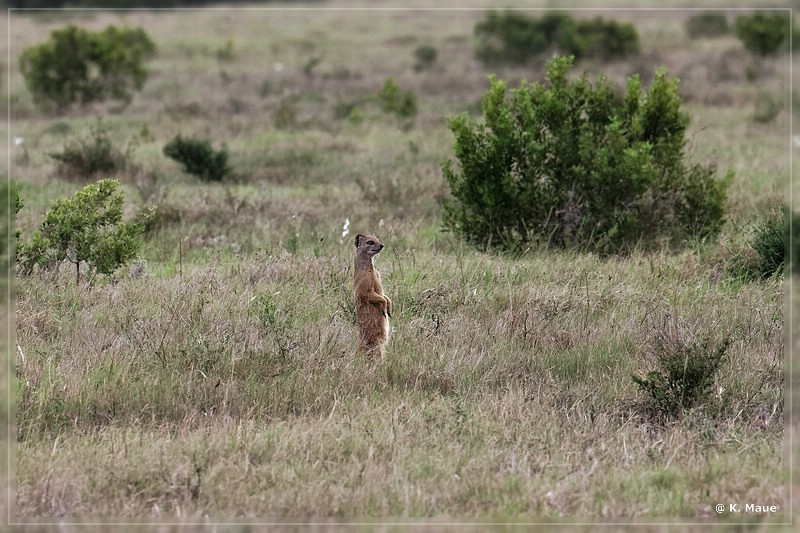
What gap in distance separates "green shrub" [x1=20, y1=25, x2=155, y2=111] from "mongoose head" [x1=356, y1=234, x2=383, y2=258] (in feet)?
64.0

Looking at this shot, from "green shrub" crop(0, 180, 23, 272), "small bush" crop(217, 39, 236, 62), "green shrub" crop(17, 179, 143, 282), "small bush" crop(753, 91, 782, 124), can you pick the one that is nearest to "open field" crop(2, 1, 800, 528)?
"green shrub" crop(17, 179, 143, 282)

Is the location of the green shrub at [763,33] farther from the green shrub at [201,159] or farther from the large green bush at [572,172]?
the large green bush at [572,172]

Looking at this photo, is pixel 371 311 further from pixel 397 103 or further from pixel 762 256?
pixel 397 103

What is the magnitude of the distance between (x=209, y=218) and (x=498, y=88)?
389cm

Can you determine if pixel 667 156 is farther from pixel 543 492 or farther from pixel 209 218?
pixel 543 492

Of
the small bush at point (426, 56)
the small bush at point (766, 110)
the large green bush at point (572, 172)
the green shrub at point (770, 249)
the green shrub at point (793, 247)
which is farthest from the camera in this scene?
the small bush at point (426, 56)

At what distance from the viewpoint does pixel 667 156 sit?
33.0 feet

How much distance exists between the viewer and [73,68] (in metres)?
23.9

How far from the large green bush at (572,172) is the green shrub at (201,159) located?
17.9ft

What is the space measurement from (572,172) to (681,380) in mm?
4358

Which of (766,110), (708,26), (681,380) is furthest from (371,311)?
(708,26)

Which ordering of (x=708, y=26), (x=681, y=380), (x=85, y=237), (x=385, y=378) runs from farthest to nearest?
(x=708, y=26)
(x=85, y=237)
(x=385, y=378)
(x=681, y=380)

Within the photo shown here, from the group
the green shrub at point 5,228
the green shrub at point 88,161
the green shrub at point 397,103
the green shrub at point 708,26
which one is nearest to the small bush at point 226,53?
the green shrub at point 397,103

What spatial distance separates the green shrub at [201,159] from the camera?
557 inches
